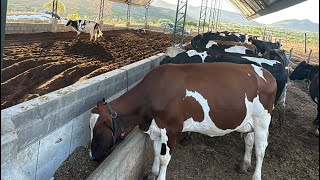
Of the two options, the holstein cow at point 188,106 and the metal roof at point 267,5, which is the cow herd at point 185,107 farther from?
the metal roof at point 267,5

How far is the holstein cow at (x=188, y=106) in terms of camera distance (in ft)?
12.1

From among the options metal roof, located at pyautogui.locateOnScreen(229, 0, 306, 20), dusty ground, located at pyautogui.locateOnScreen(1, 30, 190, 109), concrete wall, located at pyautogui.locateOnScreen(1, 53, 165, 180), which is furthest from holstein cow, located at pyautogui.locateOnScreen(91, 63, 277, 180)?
metal roof, located at pyautogui.locateOnScreen(229, 0, 306, 20)

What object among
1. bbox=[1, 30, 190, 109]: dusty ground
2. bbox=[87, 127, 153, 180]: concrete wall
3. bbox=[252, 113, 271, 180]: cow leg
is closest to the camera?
bbox=[87, 127, 153, 180]: concrete wall

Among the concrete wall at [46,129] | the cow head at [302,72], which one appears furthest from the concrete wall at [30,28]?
the cow head at [302,72]

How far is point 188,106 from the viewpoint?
12.5 feet

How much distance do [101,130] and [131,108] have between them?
43 cm

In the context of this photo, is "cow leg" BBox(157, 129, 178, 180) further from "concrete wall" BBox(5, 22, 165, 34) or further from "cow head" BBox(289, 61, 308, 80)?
"concrete wall" BBox(5, 22, 165, 34)

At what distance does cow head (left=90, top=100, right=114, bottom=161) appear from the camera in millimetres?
3594

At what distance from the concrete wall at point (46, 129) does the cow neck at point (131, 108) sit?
0.64 m

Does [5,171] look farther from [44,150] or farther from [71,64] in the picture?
[71,64]

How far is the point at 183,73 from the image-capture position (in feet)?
12.9

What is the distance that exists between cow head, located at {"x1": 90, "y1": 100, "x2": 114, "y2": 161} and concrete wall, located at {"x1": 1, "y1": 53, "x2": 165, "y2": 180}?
0.45m

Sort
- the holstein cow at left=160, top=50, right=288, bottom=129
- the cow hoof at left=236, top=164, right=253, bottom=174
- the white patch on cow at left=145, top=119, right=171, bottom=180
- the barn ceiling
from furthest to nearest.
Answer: the barn ceiling, the holstein cow at left=160, top=50, right=288, bottom=129, the cow hoof at left=236, top=164, right=253, bottom=174, the white patch on cow at left=145, top=119, right=171, bottom=180

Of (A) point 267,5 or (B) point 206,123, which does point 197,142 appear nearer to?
(B) point 206,123
